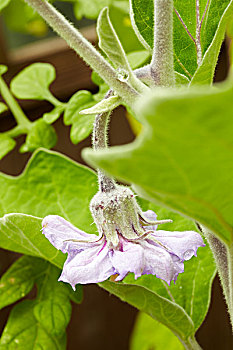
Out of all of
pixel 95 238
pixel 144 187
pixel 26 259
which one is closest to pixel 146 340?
pixel 26 259

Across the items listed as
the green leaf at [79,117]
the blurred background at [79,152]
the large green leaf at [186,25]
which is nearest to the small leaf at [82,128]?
the green leaf at [79,117]

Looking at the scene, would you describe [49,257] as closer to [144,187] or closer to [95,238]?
[95,238]

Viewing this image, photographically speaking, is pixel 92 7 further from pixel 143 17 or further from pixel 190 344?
pixel 190 344

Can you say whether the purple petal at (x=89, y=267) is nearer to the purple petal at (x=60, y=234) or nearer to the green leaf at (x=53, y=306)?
the purple petal at (x=60, y=234)

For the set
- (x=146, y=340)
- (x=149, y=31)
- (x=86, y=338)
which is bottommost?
(x=86, y=338)

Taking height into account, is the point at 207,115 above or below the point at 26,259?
above

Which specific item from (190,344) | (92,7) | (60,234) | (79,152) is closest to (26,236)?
(60,234)

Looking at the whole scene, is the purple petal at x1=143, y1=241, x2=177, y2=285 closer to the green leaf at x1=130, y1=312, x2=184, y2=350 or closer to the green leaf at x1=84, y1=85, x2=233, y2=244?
the green leaf at x1=84, y1=85, x2=233, y2=244
